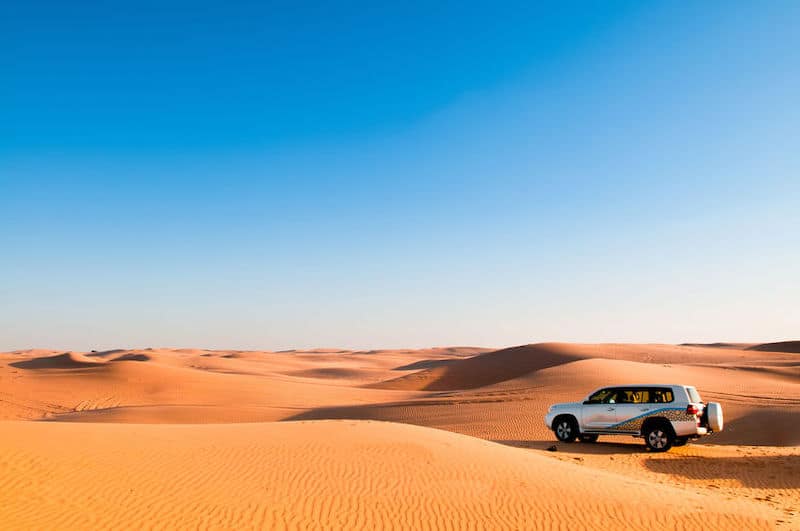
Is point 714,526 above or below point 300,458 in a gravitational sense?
below

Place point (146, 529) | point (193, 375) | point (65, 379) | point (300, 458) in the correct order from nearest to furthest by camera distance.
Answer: point (146, 529), point (300, 458), point (65, 379), point (193, 375)

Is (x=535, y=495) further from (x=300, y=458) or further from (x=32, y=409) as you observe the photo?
(x=32, y=409)

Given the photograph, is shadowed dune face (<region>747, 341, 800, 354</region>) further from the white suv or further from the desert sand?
the white suv

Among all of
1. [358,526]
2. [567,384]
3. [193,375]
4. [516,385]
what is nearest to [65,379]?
[193,375]

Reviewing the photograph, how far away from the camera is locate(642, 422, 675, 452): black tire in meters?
17.1

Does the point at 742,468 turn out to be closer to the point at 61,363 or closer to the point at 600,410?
the point at 600,410

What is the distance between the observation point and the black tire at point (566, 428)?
1888 cm

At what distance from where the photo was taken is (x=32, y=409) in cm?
3600

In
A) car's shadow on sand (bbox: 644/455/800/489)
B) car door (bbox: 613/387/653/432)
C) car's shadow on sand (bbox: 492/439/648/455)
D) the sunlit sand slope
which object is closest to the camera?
the sunlit sand slope

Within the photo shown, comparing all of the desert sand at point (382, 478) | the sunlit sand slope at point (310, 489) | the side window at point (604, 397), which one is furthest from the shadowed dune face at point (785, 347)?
the sunlit sand slope at point (310, 489)

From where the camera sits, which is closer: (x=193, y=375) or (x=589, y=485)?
(x=589, y=485)

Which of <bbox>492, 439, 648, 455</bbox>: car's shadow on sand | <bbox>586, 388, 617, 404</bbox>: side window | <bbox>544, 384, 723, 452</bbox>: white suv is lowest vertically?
<bbox>492, 439, 648, 455</bbox>: car's shadow on sand

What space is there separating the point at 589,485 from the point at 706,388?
79.3 ft

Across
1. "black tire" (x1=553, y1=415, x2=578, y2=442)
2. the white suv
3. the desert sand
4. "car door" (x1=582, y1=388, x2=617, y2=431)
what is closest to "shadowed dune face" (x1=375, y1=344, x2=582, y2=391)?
the desert sand
